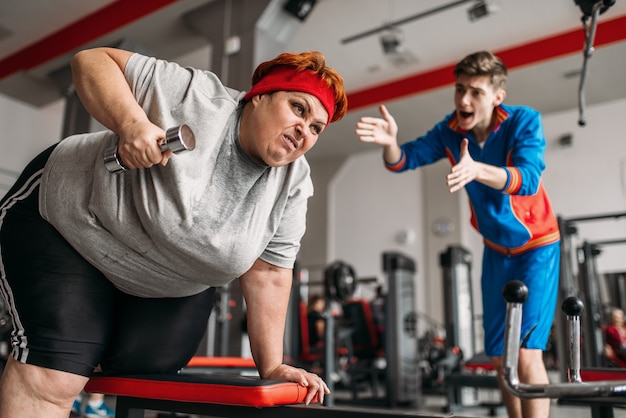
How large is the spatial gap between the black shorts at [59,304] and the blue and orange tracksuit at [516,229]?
1019 millimetres

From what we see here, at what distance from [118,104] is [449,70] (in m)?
5.54

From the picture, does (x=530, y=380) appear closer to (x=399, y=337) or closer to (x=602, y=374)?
(x=602, y=374)

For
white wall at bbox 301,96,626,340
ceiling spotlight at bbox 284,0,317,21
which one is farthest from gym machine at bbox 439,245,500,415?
ceiling spotlight at bbox 284,0,317,21

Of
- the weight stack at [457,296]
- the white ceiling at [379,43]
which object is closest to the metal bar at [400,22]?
the white ceiling at [379,43]

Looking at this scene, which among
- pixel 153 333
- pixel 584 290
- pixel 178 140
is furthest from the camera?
pixel 584 290

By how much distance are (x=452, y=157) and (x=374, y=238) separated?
22.2 ft

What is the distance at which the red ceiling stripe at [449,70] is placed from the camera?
5.25m

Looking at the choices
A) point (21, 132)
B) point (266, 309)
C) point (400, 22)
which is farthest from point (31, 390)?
point (21, 132)

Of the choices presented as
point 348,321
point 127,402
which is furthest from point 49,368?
point 348,321

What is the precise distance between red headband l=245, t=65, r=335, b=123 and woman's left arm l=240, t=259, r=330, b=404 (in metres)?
0.41

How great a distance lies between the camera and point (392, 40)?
530 cm

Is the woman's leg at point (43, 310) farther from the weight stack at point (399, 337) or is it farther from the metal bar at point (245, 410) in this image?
the weight stack at point (399, 337)

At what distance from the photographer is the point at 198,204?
1034 mm

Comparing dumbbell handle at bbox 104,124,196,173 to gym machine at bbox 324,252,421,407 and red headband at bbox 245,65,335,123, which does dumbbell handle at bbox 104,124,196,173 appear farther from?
gym machine at bbox 324,252,421,407
